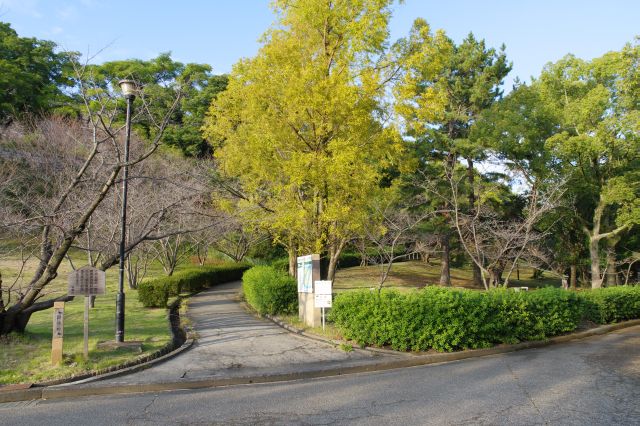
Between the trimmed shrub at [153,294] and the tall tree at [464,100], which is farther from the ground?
the tall tree at [464,100]

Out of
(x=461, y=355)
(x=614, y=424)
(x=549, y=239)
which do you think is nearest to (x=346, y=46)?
(x=461, y=355)

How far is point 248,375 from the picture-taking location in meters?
7.00

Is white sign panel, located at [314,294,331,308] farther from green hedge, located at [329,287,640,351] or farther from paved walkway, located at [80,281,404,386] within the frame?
paved walkway, located at [80,281,404,386]

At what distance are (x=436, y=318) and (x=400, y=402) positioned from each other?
3.34m

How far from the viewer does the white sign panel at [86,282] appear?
309 inches

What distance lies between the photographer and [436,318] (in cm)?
862

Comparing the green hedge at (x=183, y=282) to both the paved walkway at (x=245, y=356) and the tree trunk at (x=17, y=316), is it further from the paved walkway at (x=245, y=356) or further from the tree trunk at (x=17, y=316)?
the tree trunk at (x=17, y=316)

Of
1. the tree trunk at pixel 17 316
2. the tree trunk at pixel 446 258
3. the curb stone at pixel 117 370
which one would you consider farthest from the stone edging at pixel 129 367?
the tree trunk at pixel 446 258

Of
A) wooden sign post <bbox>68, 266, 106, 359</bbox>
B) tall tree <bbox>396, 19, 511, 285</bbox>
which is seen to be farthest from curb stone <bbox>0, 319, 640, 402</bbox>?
tall tree <bbox>396, 19, 511, 285</bbox>

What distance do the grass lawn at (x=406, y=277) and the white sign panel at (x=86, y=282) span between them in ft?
64.3

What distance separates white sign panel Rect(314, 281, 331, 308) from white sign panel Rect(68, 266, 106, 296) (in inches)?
182

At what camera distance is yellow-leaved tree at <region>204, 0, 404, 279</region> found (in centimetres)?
1148

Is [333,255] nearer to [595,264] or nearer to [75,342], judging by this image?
[75,342]

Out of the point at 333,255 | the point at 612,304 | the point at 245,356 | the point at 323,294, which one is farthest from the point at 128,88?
the point at 612,304
